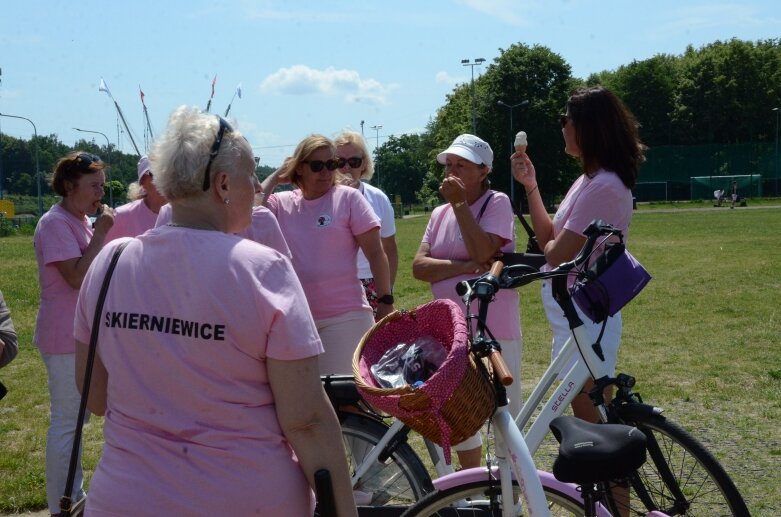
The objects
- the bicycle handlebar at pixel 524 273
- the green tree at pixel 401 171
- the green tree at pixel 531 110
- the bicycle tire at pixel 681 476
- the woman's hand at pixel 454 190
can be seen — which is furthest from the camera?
the green tree at pixel 401 171

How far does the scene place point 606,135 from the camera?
4.08 metres

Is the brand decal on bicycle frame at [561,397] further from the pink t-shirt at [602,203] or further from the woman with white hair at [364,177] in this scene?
the woman with white hair at [364,177]

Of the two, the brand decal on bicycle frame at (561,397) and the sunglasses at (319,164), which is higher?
the sunglasses at (319,164)

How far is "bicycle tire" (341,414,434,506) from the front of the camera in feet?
12.6

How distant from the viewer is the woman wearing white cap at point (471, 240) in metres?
4.61

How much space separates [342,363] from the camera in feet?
15.9

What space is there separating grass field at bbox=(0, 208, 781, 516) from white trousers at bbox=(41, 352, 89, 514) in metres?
0.75

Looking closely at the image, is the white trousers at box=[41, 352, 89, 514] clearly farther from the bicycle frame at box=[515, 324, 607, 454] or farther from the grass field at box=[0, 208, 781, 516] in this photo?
the bicycle frame at box=[515, 324, 607, 454]

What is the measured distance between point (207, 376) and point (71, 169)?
3.02 metres

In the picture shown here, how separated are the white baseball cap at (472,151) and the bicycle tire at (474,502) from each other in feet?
7.38

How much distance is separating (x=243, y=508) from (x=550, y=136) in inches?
2778

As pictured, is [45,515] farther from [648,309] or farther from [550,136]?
[550,136]

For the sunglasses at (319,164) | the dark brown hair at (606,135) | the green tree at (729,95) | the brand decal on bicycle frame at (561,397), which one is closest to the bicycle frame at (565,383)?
the brand decal on bicycle frame at (561,397)

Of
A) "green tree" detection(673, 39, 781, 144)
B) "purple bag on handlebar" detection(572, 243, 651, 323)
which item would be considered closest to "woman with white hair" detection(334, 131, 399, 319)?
"purple bag on handlebar" detection(572, 243, 651, 323)
